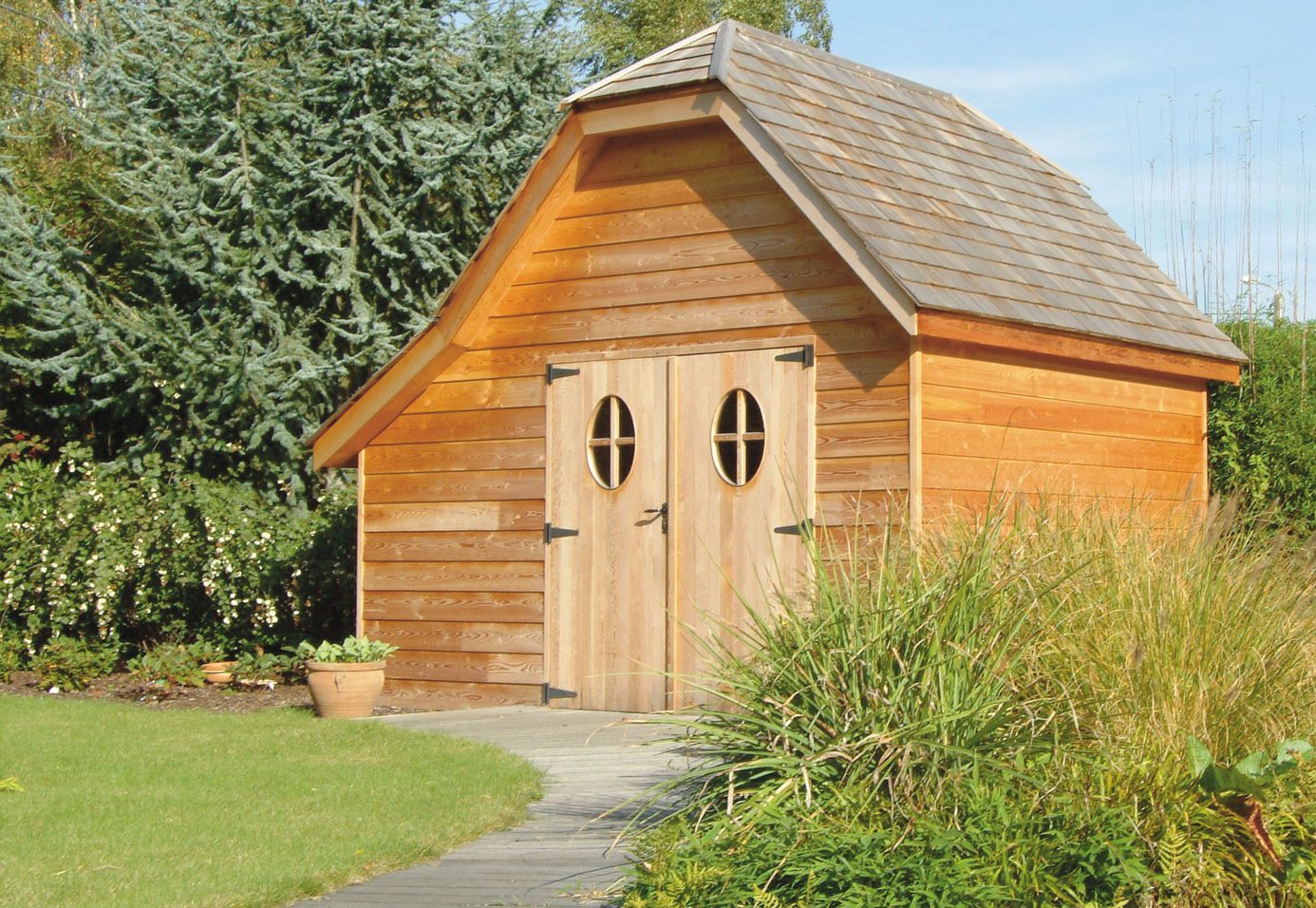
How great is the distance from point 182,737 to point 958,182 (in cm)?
655

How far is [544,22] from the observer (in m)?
17.0

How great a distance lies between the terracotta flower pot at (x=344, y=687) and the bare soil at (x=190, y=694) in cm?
51

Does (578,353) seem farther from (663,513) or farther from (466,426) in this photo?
(663,513)

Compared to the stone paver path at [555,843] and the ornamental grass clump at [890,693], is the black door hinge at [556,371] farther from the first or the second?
the ornamental grass clump at [890,693]

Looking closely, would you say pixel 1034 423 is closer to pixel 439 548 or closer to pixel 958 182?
pixel 958 182

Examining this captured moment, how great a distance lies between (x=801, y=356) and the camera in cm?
1011

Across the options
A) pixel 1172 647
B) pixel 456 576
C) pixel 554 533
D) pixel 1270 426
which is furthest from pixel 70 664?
pixel 1172 647

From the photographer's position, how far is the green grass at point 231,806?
19.4ft

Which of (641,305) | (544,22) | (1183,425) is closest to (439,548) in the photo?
(641,305)

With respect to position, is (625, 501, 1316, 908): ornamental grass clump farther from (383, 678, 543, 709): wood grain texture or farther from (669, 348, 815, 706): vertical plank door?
(383, 678, 543, 709): wood grain texture

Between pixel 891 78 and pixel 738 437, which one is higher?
pixel 891 78

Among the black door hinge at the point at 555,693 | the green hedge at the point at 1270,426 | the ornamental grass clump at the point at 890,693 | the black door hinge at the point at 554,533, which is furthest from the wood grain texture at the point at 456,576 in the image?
the ornamental grass clump at the point at 890,693

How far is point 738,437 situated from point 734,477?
26cm

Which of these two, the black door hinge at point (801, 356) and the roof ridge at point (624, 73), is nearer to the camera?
the black door hinge at point (801, 356)
